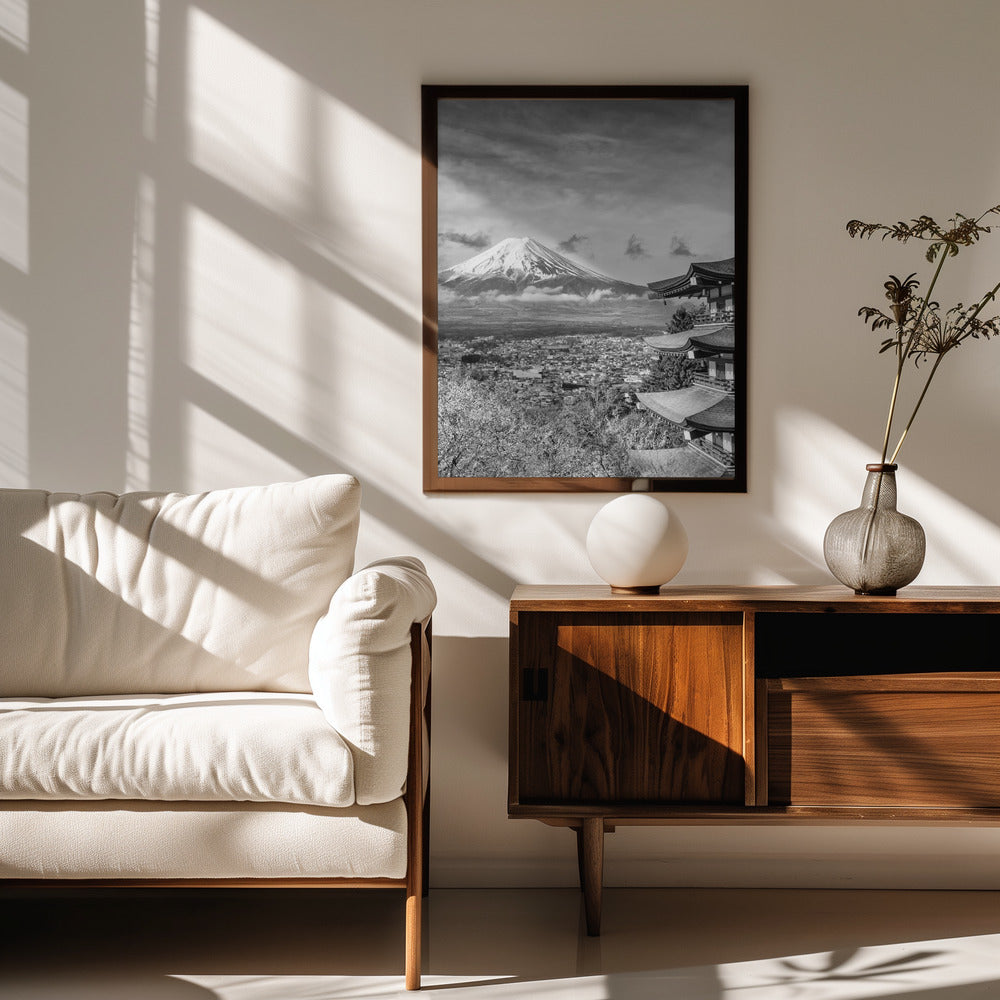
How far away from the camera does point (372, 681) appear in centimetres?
180

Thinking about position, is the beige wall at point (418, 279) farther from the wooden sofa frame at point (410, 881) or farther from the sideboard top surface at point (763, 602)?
the wooden sofa frame at point (410, 881)

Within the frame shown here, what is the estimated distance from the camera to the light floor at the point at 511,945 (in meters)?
1.89

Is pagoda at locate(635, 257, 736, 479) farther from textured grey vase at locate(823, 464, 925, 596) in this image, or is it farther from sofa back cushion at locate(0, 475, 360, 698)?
sofa back cushion at locate(0, 475, 360, 698)

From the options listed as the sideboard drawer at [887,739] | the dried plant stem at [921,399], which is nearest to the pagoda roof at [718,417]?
the dried plant stem at [921,399]

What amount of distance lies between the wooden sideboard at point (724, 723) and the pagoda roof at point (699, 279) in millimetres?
834

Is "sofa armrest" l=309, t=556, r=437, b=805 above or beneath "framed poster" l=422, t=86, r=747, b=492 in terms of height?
beneath

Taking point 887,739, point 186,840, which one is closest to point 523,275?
point 887,739

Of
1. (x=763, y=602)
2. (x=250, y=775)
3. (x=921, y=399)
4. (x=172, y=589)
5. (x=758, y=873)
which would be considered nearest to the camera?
(x=250, y=775)

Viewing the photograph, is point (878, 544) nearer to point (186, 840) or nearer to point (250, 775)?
point (250, 775)

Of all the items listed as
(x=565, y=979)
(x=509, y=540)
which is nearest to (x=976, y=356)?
(x=509, y=540)

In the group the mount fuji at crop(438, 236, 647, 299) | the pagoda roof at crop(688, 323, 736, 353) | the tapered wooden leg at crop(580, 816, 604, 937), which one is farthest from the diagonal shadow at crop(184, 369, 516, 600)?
the pagoda roof at crop(688, 323, 736, 353)

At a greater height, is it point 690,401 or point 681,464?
point 690,401

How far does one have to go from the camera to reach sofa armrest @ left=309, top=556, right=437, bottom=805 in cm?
179

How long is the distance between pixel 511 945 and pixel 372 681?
72 cm
